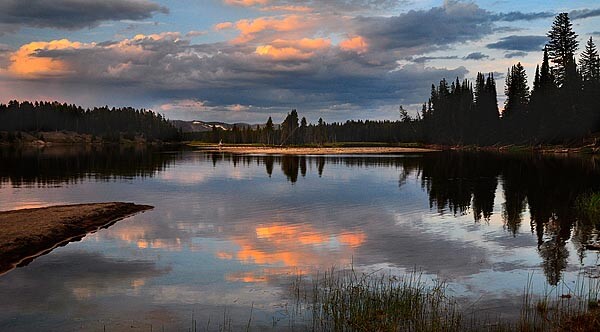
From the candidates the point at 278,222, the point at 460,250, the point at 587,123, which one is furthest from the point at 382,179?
the point at 587,123

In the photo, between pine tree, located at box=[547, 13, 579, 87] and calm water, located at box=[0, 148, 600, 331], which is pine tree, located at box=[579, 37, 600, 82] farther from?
calm water, located at box=[0, 148, 600, 331]

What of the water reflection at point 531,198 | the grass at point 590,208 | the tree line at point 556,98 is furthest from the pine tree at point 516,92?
the grass at point 590,208

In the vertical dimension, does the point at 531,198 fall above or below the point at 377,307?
below

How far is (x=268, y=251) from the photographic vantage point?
2712 cm

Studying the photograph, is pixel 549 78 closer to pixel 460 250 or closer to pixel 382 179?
pixel 382 179

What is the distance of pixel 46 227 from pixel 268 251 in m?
13.8

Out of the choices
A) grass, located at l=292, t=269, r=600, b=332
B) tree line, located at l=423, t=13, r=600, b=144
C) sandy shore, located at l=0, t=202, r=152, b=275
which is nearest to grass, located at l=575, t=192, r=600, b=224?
grass, located at l=292, t=269, r=600, b=332

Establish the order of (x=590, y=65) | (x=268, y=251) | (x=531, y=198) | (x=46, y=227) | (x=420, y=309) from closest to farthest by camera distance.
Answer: (x=420, y=309) < (x=268, y=251) < (x=46, y=227) < (x=531, y=198) < (x=590, y=65)

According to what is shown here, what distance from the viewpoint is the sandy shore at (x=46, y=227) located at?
84.0 feet

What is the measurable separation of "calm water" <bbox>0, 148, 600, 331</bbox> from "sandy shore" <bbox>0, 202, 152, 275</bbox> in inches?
38.5

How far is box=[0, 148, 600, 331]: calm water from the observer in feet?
59.4

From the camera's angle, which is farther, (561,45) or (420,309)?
(561,45)

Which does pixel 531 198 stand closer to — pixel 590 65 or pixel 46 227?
pixel 46 227

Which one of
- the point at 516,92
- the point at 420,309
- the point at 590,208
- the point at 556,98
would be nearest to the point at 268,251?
the point at 420,309
